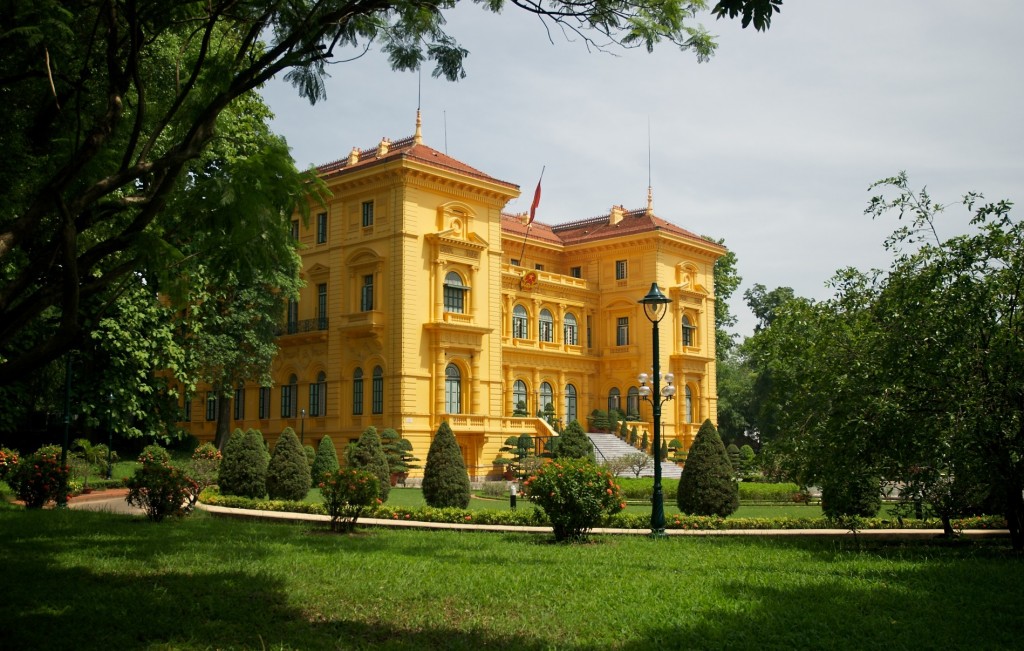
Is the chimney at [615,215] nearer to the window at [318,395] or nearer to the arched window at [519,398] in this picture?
the arched window at [519,398]

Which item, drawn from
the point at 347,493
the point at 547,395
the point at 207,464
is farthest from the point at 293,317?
the point at 347,493

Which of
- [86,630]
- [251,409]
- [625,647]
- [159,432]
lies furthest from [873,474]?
[251,409]

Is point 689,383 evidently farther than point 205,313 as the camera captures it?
Yes

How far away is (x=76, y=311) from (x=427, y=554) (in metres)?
6.97

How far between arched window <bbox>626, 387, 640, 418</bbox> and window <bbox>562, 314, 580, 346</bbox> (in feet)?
11.7

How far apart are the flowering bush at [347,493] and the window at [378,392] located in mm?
19008

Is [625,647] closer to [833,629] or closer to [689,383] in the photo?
[833,629]

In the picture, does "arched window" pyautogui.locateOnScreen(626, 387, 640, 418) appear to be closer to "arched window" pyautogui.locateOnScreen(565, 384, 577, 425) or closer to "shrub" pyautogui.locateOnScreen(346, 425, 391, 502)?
"arched window" pyautogui.locateOnScreen(565, 384, 577, 425)

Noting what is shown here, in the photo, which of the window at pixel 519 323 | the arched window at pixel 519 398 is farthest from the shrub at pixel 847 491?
the window at pixel 519 323

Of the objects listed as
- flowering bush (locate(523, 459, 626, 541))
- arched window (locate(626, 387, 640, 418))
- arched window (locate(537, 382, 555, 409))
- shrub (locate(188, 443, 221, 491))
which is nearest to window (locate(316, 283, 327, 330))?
shrub (locate(188, 443, 221, 491))

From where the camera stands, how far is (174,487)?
51.7 ft

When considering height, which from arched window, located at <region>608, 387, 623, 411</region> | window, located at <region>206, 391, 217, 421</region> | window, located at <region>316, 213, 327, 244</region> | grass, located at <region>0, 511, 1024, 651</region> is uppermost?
window, located at <region>316, 213, 327, 244</region>

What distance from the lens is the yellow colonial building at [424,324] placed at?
112 ft

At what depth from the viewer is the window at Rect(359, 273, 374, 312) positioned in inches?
1394
